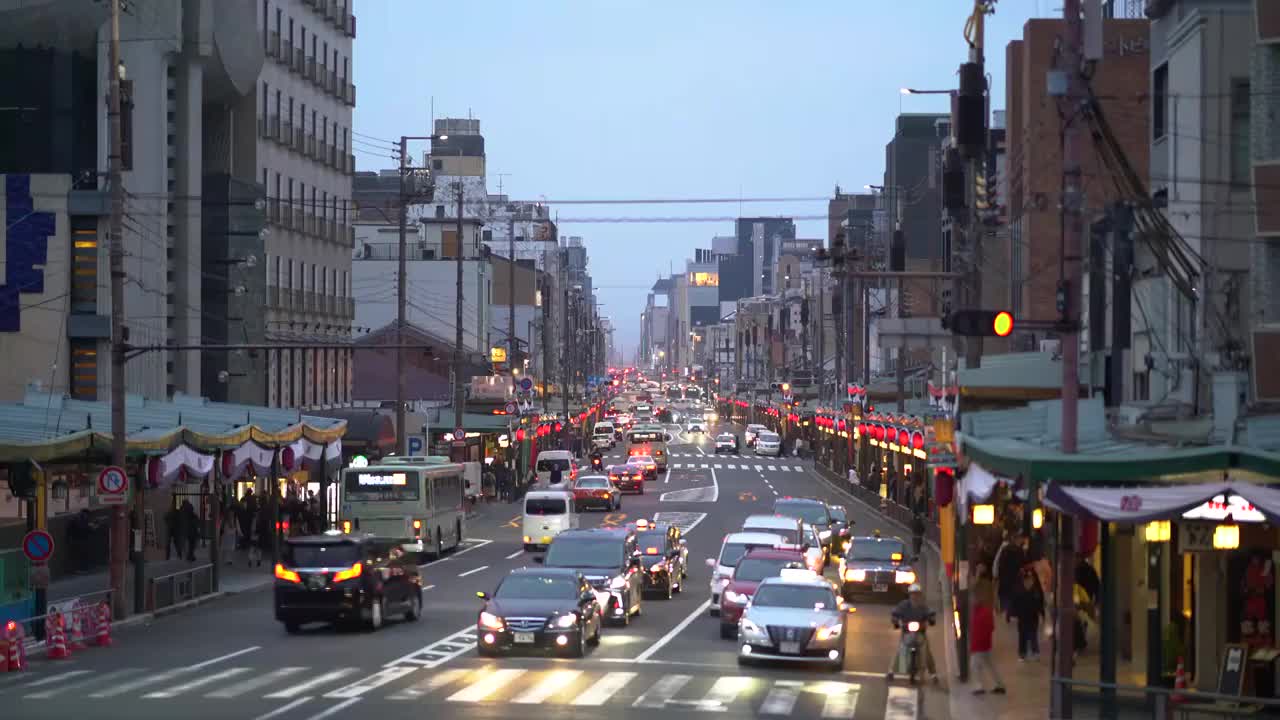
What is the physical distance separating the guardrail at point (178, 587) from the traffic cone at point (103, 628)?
4.24 meters

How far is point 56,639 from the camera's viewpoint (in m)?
29.0

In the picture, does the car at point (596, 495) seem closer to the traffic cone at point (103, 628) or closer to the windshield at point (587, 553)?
the windshield at point (587, 553)

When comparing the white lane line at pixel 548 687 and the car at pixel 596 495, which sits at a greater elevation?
the white lane line at pixel 548 687

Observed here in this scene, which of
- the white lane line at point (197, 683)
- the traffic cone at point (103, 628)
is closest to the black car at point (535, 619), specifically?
the white lane line at point (197, 683)

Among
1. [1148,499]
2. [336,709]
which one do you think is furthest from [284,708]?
[1148,499]

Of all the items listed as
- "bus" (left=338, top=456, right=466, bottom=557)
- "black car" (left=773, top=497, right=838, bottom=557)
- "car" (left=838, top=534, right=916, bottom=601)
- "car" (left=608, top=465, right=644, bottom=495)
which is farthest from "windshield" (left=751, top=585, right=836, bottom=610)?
"car" (left=608, top=465, right=644, bottom=495)

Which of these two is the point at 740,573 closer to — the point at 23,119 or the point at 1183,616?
the point at 1183,616

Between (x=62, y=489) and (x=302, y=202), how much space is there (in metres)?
31.9

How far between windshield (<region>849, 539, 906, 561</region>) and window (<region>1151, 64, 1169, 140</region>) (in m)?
11.7

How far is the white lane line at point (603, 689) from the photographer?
75.2ft

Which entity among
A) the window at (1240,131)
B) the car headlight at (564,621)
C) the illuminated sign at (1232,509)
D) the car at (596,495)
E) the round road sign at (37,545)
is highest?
the window at (1240,131)

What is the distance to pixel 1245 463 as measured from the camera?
1964cm

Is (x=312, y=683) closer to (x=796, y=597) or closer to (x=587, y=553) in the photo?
(x=796, y=597)

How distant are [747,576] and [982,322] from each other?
1334cm
